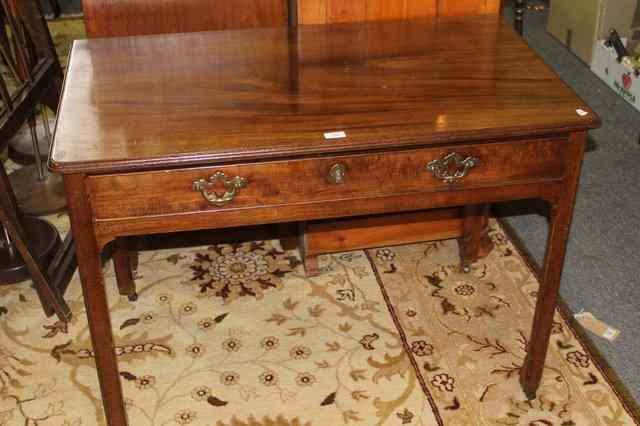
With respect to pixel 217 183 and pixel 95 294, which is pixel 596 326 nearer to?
pixel 217 183

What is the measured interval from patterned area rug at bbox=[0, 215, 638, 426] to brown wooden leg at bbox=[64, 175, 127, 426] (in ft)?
0.81

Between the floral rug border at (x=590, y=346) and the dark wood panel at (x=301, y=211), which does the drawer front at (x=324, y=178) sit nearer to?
the dark wood panel at (x=301, y=211)

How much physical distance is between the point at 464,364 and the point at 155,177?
3.57ft

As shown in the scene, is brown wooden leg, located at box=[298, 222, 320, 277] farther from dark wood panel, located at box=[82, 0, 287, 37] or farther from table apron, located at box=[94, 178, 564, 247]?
table apron, located at box=[94, 178, 564, 247]

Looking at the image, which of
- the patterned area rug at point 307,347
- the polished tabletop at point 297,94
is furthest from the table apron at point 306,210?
the patterned area rug at point 307,347

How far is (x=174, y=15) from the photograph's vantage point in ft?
8.00

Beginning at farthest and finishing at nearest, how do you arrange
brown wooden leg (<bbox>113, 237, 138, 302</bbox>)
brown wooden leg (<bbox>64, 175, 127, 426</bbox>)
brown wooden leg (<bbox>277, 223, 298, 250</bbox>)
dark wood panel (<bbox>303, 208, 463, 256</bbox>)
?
brown wooden leg (<bbox>277, 223, 298, 250</bbox>)
dark wood panel (<bbox>303, 208, 463, 256</bbox>)
brown wooden leg (<bbox>113, 237, 138, 302</bbox>)
brown wooden leg (<bbox>64, 175, 127, 426</bbox>)

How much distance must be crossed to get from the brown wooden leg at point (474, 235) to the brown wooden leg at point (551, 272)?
1.73ft

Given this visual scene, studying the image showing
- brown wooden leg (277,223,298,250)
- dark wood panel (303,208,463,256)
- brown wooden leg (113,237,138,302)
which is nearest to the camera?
brown wooden leg (113,237,138,302)

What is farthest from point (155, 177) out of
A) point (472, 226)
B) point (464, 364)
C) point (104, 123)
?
point (472, 226)

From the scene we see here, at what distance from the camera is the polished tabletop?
162 cm

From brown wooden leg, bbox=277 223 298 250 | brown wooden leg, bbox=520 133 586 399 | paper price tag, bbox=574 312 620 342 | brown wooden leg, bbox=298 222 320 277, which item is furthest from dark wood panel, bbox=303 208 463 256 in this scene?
brown wooden leg, bbox=520 133 586 399

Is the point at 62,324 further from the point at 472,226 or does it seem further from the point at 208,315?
the point at 472,226

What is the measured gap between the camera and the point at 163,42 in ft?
6.72
